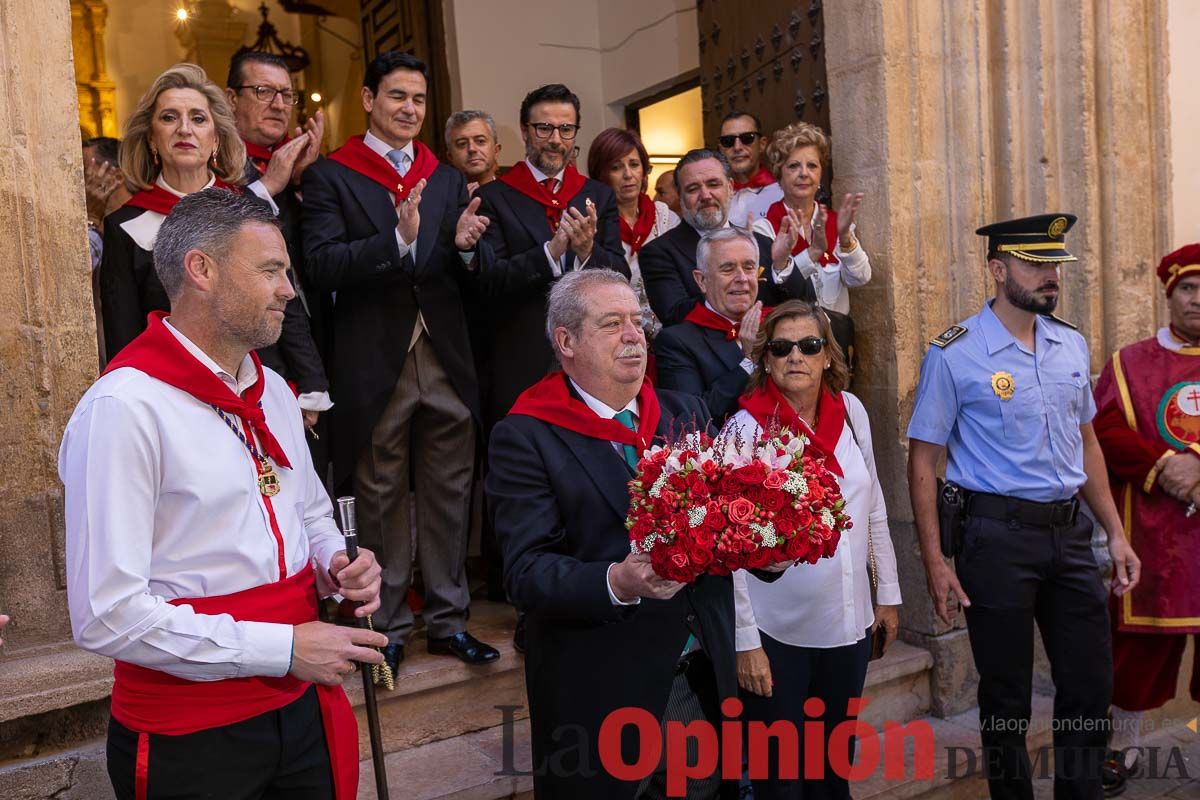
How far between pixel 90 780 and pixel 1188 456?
428 cm

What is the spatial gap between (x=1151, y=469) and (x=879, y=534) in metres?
1.58

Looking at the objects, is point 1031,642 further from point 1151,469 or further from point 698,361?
point 698,361

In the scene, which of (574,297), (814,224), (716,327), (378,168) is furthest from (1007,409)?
(378,168)

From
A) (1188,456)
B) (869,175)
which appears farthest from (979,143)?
(1188,456)

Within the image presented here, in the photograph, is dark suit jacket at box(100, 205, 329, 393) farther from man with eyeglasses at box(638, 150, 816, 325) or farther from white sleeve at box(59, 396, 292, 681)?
man with eyeglasses at box(638, 150, 816, 325)

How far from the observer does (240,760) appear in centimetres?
226

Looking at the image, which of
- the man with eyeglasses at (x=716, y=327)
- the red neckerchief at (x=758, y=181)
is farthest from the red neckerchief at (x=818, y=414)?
the red neckerchief at (x=758, y=181)

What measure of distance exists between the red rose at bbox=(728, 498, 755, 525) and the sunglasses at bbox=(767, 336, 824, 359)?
1.41 metres

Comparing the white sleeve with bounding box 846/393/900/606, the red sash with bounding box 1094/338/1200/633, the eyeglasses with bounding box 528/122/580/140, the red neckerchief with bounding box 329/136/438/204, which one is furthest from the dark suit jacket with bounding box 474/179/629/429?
the red sash with bounding box 1094/338/1200/633

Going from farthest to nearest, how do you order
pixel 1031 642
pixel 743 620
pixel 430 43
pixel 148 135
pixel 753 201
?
pixel 430 43, pixel 753 201, pixel 1031 642, pixel 148 135, pixel 743 620

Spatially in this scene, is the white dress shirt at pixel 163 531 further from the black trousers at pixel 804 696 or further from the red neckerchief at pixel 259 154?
the red neckerchief at pixel 259 154

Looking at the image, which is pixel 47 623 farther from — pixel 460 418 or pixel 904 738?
pixel 904 738

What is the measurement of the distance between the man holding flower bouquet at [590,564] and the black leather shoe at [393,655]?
1069mm

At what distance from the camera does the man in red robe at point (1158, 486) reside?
467 cm
